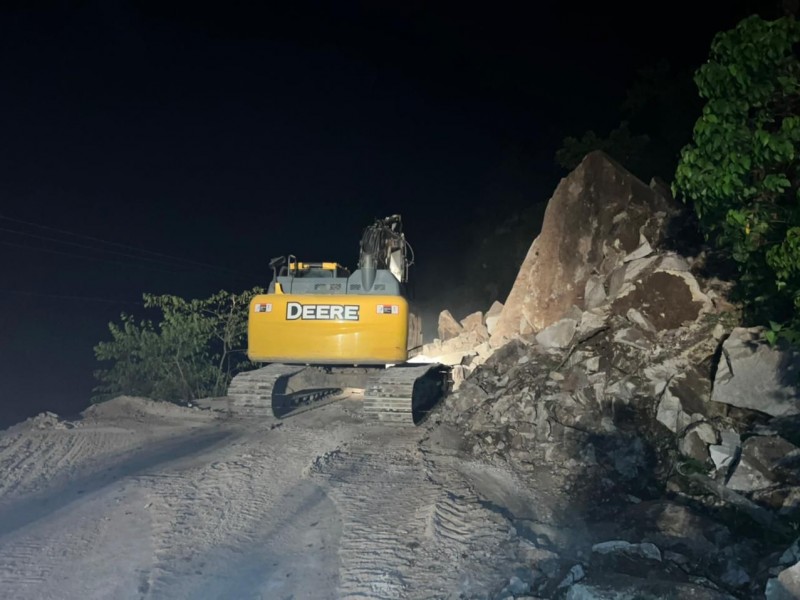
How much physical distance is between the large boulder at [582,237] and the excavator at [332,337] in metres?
4.25

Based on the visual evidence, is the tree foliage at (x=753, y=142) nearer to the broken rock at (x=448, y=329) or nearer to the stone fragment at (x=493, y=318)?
the stone fragment at (x=493, y=318)

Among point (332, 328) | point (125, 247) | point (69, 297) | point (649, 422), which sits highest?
point (125, 247)

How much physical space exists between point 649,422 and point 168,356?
30.8 ft

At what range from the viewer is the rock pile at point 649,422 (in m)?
4.56

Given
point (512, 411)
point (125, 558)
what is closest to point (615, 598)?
point (125, 558)

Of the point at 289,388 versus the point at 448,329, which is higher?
the point at 448,329

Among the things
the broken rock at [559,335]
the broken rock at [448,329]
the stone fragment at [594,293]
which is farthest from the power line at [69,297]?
the stone fragment at [594,293]

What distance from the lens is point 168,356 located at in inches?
503

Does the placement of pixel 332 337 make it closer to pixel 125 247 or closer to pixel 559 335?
pixel 559 335

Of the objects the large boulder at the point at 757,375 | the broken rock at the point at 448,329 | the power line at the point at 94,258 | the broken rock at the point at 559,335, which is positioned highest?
the power line at the point at 94,258

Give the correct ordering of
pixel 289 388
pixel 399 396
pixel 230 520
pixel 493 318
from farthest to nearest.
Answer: pixel 493 318, pixel 289 388, pixel 399 396, pixel 230 520

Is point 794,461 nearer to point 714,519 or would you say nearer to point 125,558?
point 714,519

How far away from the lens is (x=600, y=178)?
47.1 feet

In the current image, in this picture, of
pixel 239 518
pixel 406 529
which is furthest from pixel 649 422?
pixel 239 518
